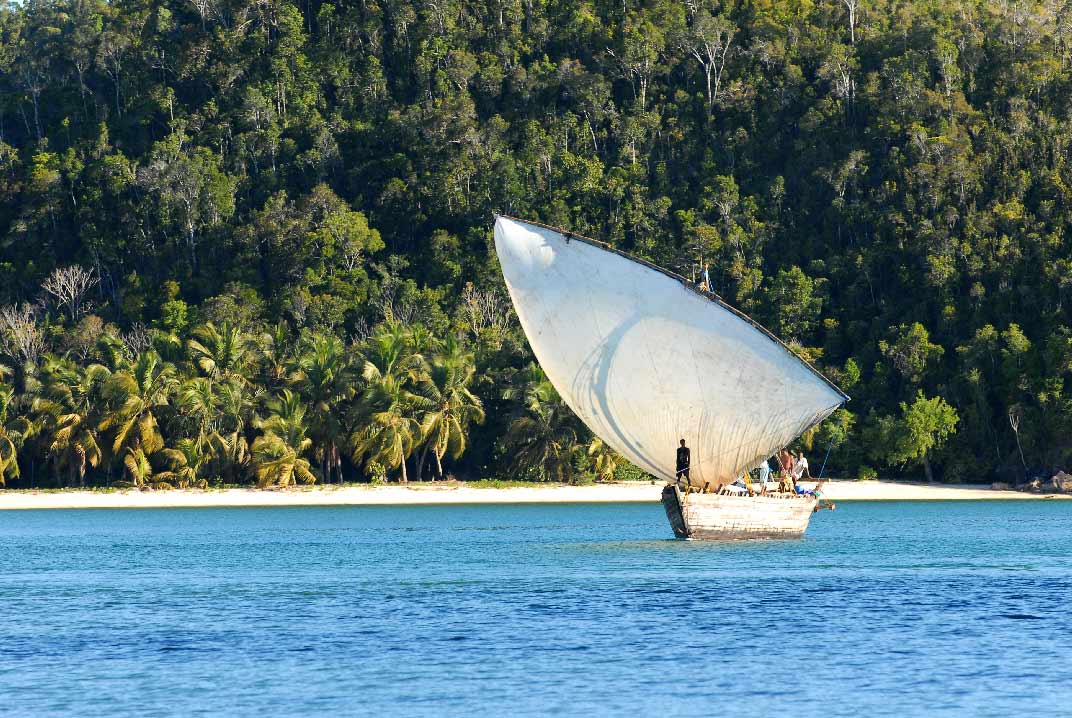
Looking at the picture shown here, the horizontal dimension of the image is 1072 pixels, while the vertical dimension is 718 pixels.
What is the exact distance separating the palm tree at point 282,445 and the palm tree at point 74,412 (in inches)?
280

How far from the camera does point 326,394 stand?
72000 mm

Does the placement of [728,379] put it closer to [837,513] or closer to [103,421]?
[837,513]

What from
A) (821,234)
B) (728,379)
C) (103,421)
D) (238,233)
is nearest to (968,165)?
(821,234)

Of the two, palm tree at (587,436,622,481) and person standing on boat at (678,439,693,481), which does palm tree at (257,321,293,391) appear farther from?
person standing on boat at (678,439,693,481)

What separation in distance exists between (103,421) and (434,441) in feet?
47.0

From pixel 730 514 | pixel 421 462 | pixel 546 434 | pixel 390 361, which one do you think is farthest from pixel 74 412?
pixel 730 514

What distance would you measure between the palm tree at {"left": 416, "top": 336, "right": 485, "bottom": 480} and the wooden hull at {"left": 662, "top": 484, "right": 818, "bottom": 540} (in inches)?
1175

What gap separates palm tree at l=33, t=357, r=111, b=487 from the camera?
69062 millimetres

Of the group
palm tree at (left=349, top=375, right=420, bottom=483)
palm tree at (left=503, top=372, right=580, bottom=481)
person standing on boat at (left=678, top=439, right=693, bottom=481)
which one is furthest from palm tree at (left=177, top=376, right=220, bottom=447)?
person standing on boat at (left=678, top=439, right=693, bottom=481)

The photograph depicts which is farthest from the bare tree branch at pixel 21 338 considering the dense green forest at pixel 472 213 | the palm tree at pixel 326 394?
the palm tree at pixel 326 394

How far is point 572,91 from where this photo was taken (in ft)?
358

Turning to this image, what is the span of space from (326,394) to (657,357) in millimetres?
34545

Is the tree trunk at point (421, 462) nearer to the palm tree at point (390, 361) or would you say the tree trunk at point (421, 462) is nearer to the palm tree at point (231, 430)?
the palm tree at point (390, 361)

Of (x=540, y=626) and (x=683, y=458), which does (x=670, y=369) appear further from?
(x=540, y=626)
